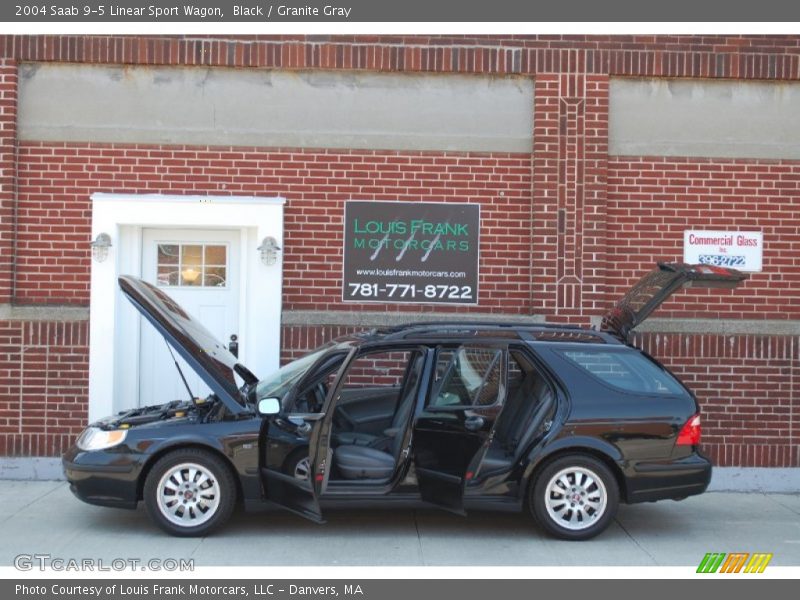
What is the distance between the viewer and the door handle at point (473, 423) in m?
7.22

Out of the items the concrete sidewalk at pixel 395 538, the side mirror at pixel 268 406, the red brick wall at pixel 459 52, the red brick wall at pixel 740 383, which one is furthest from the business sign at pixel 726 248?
the side mirror at pixel 268 406

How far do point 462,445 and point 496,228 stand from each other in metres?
3.44

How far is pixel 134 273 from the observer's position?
9945 mm

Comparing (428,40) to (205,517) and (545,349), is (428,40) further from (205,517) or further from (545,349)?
(205,517)

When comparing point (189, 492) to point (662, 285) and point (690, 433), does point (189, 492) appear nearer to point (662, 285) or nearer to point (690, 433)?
point (690, 433)

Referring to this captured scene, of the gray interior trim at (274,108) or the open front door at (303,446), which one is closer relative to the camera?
the open front door at (303,446)

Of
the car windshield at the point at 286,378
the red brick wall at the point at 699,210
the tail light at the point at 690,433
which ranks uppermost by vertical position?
the red brick wall at the point at 699,210

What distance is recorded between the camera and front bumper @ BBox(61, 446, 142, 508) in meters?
7.18

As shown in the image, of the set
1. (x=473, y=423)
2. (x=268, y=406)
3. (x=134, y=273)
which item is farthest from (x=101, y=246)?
(x=473, y=423)

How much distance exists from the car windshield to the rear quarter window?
6.48ft

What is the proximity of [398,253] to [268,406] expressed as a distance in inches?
130

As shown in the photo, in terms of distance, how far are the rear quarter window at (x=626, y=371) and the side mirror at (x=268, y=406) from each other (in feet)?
7.37

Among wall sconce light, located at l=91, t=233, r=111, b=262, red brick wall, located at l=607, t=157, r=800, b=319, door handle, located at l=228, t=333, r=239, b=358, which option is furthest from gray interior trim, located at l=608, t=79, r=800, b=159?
wall sconce light, located at l=91, t=233, r=111, b=262

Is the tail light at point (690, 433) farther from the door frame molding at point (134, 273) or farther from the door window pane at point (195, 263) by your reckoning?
the door window pane at point (195, 263)
